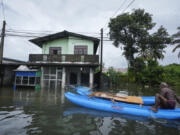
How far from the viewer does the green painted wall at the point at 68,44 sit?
13.7 metres

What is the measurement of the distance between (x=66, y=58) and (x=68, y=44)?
7.78 feet

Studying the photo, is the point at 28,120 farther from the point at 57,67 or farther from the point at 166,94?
the point at 57,67

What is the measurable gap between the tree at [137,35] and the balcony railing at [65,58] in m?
8.06

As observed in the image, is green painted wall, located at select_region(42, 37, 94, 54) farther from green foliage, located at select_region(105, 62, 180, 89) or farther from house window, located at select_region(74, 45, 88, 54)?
green foliage, located at select_region(105, 62, 180, 89)

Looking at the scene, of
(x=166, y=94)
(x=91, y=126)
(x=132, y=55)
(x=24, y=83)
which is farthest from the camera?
(x=132, y=55)

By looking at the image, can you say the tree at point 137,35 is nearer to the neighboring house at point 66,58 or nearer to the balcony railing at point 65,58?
the neighboring house at point 66,58

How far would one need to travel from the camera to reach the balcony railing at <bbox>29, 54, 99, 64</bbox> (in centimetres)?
1216

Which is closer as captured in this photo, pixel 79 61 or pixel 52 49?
pixel 79 61

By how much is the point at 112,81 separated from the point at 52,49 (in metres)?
9.83

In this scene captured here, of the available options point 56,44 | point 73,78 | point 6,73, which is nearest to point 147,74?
point 73,78

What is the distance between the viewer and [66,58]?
12.5m

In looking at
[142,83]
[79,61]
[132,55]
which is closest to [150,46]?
[132,55]

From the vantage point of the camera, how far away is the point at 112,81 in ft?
55.2

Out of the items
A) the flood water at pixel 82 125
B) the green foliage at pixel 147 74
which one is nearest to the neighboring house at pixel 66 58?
the green foliage at pixel 147 74
